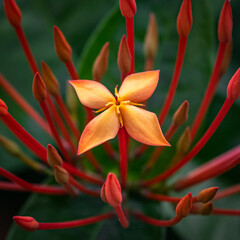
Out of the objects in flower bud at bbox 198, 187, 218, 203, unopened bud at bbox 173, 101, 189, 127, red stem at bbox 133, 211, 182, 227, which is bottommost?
red stem at bbox 133, 211, 182, 227

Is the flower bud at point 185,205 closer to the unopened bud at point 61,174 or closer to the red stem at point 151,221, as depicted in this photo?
the red stem at point 151,221

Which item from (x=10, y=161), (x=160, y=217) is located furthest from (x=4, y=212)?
(x=160, y=217)

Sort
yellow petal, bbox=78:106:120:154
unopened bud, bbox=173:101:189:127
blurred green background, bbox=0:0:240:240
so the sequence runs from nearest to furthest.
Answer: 1. yellow petal, bbox=78:106:120:154
2. unopened bud, bbox=173:101:189:127
3. blurred green background, bbox=0:0:240:240

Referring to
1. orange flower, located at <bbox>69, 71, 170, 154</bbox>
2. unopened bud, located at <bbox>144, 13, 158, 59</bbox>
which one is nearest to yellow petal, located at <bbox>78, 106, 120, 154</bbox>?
orange flower, located at <bbox>69, 71, 170, 154</bbox>

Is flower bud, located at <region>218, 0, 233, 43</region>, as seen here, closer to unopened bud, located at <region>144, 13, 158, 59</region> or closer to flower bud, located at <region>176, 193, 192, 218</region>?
unopened bud, located at <region>144, 13, 158, 59</region>

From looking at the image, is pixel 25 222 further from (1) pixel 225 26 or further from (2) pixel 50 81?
(1) pixel 225 26

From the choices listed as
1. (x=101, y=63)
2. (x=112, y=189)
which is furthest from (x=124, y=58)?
(x=112, y=189)

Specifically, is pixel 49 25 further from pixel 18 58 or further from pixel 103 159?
pixel 103 159
